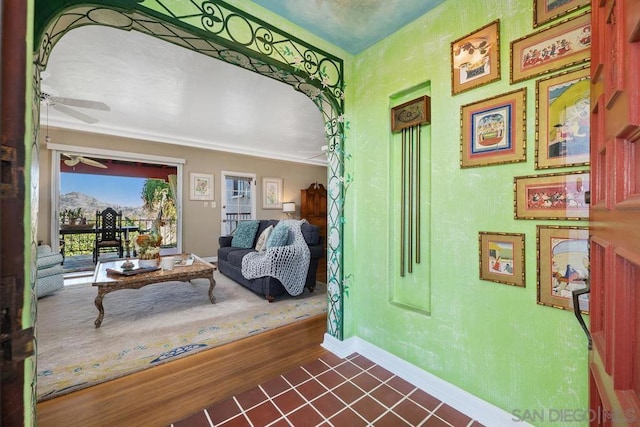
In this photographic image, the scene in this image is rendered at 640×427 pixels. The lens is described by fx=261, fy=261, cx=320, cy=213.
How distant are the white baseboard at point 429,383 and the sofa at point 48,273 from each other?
348 cm

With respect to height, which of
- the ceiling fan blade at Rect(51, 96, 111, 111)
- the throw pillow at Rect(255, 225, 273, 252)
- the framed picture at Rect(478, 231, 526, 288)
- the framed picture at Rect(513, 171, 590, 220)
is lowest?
the throw pillow at Rect(255, 225, 273, 252)

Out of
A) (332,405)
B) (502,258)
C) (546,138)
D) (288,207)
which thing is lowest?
(332,405)

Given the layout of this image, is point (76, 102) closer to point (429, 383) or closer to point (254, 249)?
point (254, 249)

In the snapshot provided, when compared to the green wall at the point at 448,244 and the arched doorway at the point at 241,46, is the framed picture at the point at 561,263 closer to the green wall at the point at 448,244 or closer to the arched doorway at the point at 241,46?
the green wall at the point at 448,244

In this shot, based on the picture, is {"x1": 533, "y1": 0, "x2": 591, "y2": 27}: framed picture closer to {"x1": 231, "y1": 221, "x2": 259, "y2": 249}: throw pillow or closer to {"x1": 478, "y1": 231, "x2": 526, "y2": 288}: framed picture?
{"x1": 478, "y1": 231, "x2": 526, "y2": 288}: framed picture

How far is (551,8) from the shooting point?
1190 millimetres

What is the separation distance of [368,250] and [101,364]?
6.98 feet

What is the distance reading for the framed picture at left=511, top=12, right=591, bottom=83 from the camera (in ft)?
3.66

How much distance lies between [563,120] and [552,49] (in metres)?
0.33

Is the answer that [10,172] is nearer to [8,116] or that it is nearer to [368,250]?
[8,116]

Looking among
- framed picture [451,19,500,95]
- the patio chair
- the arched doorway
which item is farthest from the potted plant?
framed picture [451,19,500,95]

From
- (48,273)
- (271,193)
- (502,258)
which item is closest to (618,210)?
(502,258)

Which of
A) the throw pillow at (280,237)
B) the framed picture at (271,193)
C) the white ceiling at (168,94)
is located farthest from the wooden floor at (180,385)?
the framed picture at (271,193)

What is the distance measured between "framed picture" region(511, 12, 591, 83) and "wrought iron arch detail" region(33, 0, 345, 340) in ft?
3.75
